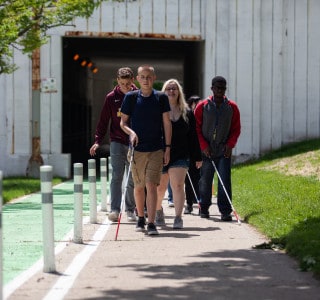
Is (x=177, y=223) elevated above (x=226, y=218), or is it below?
above

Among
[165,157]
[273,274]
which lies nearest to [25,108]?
[165,157]

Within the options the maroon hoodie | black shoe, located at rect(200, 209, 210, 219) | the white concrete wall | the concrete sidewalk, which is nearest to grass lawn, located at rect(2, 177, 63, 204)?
the white concrete wall

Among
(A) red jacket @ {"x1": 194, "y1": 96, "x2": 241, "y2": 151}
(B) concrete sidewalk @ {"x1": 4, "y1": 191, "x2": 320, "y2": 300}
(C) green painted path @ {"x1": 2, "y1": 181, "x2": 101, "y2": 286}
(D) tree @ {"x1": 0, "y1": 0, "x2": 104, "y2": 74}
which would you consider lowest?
(C) green painted path @ {"x1": 2, "y1": 181, "x2": 101, "y2": 286}

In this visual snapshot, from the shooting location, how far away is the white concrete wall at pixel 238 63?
83.0 ft

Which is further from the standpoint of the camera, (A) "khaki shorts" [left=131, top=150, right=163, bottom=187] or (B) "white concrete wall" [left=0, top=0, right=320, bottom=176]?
(B) "white concrete wall" [left=0, top=0, right=320, bottom=176]

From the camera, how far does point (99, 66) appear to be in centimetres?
4562

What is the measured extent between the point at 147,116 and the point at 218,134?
7.61 ft

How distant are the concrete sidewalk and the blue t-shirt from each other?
1071 mm

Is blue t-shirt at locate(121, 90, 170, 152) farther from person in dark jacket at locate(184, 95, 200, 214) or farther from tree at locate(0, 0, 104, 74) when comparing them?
tree at locate(0, 0, 104, 74)

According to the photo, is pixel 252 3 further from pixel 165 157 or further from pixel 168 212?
pixel 165 157

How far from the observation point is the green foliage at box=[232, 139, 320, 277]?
9.18 metres

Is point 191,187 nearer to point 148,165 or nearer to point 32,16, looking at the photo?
point 148,165

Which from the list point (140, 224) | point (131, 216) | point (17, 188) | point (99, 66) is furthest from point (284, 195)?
point (99, 66)

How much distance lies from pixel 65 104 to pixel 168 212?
741 inches
